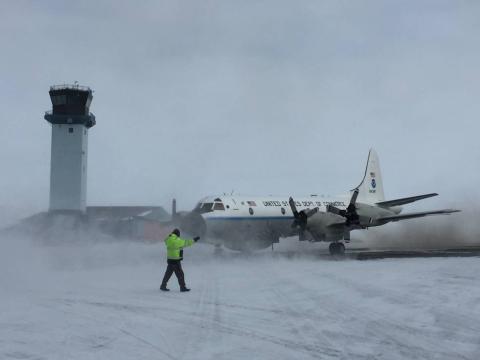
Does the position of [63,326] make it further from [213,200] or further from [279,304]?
[213,200]

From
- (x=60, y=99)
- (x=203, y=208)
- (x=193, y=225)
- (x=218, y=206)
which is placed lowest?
(x=193, y=225)

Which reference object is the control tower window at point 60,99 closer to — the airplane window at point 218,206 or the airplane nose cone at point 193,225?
the airplane nose cone at point 193,225

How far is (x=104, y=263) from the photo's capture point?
25.0 metres

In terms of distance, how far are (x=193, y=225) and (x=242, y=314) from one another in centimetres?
1631

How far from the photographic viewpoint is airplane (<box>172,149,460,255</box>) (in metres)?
27.8

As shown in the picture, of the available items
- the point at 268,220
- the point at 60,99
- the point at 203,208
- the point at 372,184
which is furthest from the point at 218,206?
the point at 60,99

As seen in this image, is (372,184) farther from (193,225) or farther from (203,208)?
(193,225)

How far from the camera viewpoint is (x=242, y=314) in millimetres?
11367

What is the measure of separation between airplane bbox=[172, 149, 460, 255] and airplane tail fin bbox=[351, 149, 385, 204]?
5.64m

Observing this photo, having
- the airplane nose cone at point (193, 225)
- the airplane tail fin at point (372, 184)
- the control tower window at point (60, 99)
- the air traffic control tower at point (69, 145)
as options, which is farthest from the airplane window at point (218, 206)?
the control tower window at point (60, 99)

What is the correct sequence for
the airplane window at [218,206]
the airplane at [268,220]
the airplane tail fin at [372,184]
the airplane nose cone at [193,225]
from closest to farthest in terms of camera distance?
the airplane nose cone at [193,225]
the airplane at [268,220]
the airplane window at [218,206]
the airplane tail fin at [372,184]

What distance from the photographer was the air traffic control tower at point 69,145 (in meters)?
73.5

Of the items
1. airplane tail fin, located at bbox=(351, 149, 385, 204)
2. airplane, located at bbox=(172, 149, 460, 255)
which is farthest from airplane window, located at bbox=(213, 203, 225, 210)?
airplane tail fin, located at bbox=(351, 149, 385, 204)

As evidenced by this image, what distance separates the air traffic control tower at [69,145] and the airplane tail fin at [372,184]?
48918mm
